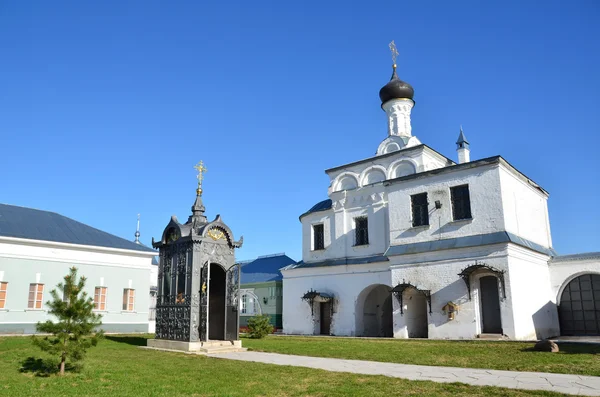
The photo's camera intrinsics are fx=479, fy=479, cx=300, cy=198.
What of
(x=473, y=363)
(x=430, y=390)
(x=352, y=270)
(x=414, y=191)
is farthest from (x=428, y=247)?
(x=430, y=390)

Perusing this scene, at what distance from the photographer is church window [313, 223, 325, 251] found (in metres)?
26.3

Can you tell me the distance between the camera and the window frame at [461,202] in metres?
20.1

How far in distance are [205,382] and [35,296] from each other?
16.8 m

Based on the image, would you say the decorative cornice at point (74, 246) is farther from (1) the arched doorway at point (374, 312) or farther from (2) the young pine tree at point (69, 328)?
(2) the young pine tree at point (69, 328)

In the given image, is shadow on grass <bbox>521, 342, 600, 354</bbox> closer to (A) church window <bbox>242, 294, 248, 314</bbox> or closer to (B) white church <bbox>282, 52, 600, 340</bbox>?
(B) white church <bbox>282, 52, 600, 340</bbox>

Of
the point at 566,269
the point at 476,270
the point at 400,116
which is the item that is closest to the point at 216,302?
the point at 476,270

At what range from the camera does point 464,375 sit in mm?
8820

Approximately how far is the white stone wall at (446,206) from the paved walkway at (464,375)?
34.5 ft

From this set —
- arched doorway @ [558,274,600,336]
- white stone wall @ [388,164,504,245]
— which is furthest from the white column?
arched doorway @ [558,274,600,336]

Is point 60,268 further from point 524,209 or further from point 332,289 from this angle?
point 524,209

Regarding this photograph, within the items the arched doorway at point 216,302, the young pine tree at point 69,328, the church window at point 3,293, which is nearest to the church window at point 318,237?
the arched doorway at point 216,302

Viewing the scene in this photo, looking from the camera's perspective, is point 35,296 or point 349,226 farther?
point 349,226

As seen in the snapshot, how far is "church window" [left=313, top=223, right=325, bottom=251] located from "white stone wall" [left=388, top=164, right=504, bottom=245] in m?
5.23

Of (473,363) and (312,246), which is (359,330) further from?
(473,363)
